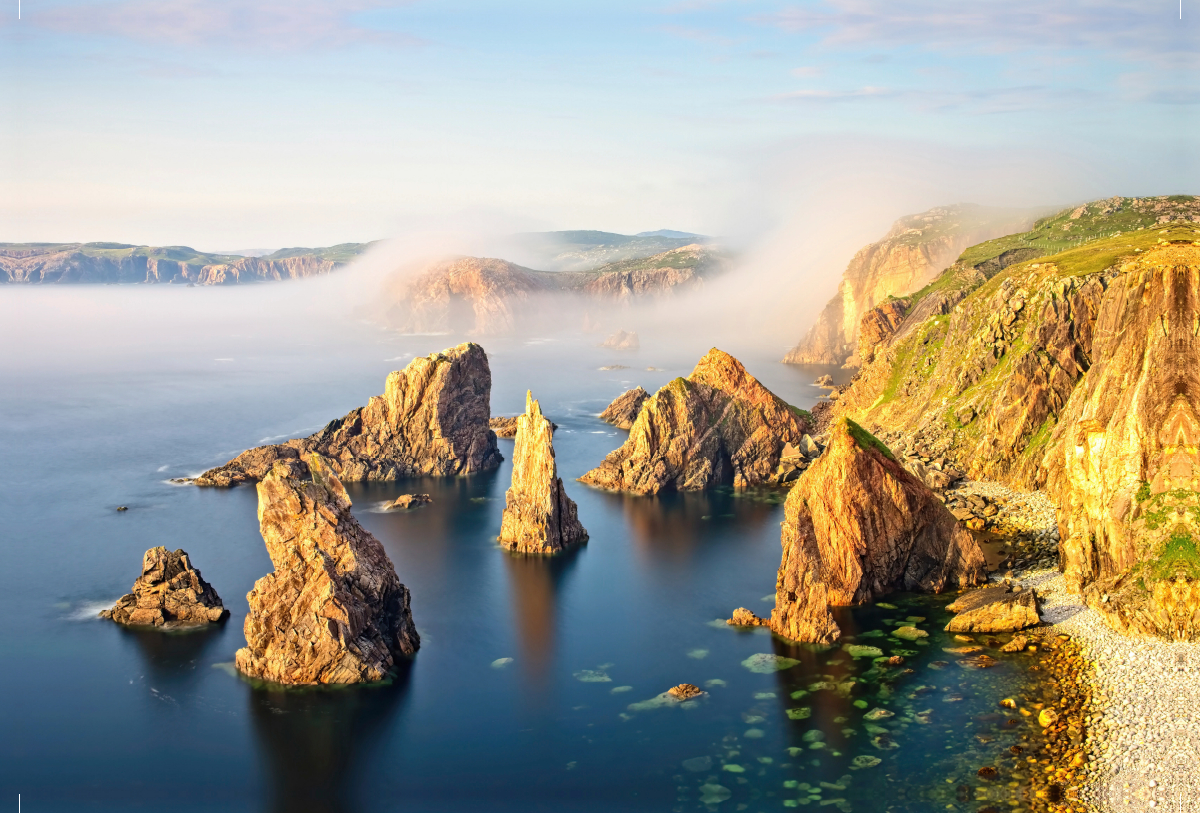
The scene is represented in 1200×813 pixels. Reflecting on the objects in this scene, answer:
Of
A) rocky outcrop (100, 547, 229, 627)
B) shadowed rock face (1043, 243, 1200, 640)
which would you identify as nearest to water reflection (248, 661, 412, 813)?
rocky outcrop (100, 547, 229, 627)

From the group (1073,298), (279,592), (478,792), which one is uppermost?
(1073,298)

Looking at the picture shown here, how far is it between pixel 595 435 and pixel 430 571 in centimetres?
8088

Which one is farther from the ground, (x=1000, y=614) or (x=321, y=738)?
(x=1000, y=614)

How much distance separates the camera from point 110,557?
113438 mm

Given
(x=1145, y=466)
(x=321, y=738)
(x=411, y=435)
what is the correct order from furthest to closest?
(x=411, y=435) → (x=1145, y=466) → (x=321, y=738)

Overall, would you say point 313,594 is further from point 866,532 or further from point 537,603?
point 866,532

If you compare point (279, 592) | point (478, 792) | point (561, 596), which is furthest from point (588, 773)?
point (561, 596)

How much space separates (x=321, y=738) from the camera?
230 feet

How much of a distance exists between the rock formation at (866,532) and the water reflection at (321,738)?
32.6 metres

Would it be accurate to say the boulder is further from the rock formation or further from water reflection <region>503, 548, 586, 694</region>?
water reflection <region>503, 548, 586, 694</region>

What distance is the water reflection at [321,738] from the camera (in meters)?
63.9

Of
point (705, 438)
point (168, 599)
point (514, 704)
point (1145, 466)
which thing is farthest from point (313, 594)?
point (705, 438)

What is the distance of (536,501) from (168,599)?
39966 millimetres

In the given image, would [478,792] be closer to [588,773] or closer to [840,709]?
[588,773]
